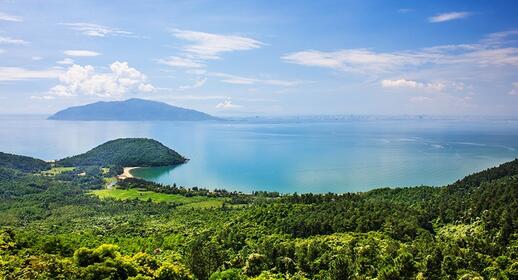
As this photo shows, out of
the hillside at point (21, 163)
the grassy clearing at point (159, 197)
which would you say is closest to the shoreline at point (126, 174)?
the grassy clearing at point (159, 197)

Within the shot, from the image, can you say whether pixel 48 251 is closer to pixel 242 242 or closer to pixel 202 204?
pixel 242 242

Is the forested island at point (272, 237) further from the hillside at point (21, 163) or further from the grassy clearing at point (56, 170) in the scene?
the hillside at point (21, 163)

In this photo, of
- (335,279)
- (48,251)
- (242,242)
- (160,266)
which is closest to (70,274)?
(160,266)

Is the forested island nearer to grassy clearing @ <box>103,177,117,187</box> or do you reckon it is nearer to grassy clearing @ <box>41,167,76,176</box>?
grassy clearing @ <box>103,177,117,187</box>

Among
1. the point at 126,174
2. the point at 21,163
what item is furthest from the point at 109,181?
the point at 21,163

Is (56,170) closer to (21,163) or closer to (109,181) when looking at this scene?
(21,163)

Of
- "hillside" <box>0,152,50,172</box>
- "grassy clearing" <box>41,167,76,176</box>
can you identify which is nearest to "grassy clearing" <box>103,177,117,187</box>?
"grassy clearing" <box>41,167,76,176</box>

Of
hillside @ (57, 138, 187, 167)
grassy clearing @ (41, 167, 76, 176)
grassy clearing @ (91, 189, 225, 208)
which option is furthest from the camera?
hillside @ (57, 138, 187, 167)
